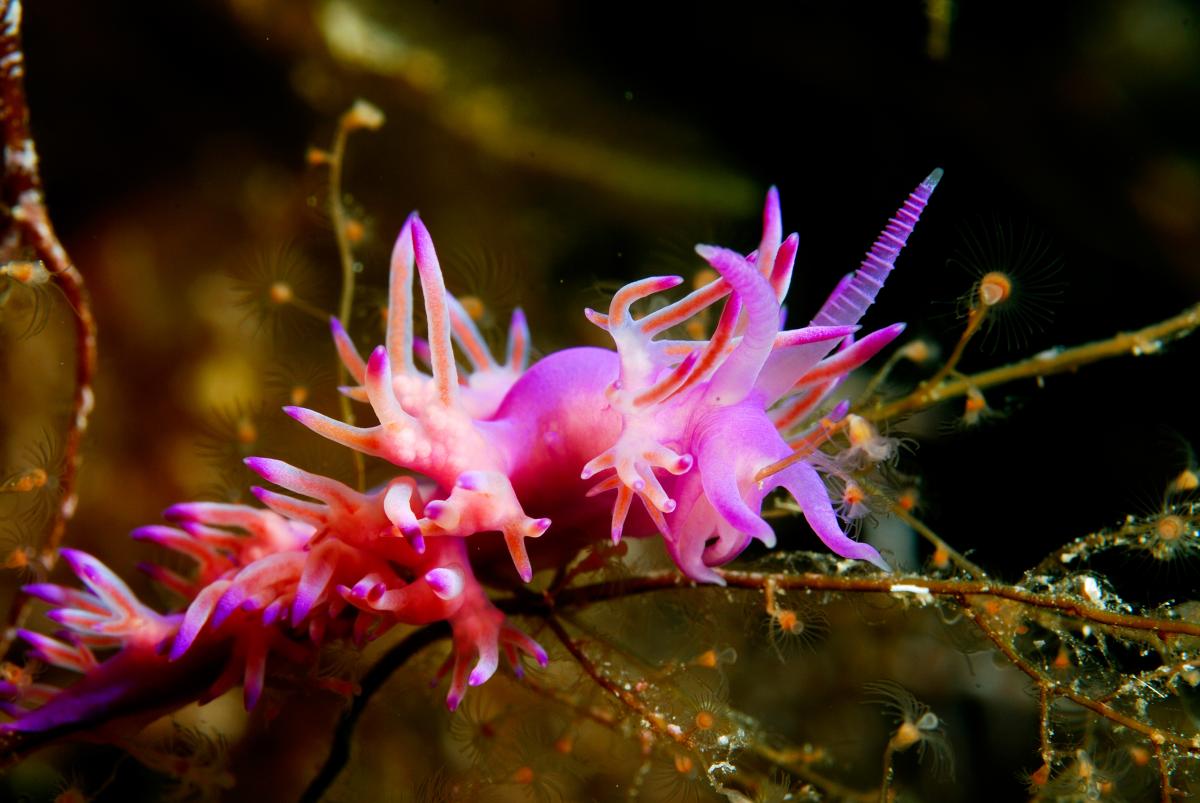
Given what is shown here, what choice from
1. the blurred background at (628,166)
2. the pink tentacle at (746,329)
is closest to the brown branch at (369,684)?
the blurred background at (628,166)

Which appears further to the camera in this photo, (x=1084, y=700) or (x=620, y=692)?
(x=620, y=692)

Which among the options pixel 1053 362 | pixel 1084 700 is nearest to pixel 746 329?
pixel 1084 700

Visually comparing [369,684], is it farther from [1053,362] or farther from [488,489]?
[1053,362]

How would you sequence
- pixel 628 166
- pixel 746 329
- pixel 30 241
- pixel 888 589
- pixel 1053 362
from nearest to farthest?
pixel 746 329 < pixel 888 589 < pixel 30 241 < pixel 1053 362 < pixel 628 166

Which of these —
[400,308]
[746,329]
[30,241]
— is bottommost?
[30,241]

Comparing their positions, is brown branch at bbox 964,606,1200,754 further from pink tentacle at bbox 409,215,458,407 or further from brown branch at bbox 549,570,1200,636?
pink tentacle at bbox 409,215,458,407

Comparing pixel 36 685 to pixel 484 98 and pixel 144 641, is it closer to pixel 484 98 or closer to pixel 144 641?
pixel 144 641

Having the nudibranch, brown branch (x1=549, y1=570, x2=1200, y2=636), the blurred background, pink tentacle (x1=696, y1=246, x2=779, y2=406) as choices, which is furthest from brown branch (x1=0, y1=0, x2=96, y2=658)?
pink tentacle (x1=696, y1=246, x2=779, y2=406)

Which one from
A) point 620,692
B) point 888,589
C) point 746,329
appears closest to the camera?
point 746,329
